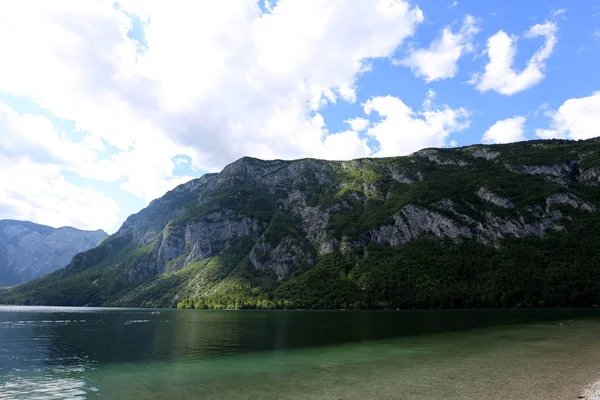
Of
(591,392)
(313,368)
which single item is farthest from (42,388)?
(591,392)

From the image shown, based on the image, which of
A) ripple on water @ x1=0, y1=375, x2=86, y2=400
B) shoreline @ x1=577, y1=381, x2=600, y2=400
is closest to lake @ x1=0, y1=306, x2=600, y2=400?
ripple on water @ x1=0, y1=375, x2=86, y2=400

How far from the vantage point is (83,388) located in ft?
109

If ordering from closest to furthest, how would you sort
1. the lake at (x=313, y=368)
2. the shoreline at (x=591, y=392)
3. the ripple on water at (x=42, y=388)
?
the shoreline at (x=591, y=392)
the lake at (x=313, y=368)
the ripple on water at (x=42, y=388)

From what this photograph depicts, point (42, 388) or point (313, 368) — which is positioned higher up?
point (42, 388)

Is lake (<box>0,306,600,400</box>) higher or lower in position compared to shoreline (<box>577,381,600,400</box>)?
lower

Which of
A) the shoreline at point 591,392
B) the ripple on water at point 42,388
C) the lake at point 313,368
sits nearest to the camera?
the shoreline at point 591,392

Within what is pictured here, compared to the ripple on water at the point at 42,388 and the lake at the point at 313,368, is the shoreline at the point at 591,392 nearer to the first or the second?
the lake at the point at 313,368

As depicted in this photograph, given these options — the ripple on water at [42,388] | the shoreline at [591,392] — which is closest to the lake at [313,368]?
the ripple on water at [42,388]

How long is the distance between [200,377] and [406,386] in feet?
68.4

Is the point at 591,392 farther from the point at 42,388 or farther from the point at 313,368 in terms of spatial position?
the point at 42,388

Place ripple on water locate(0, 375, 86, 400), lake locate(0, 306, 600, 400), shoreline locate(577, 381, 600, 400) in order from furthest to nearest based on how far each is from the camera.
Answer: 1. ripple on water locate(0, 375, 86, 400)
2. lake locate(0, 306, 600, 400)
3. shoreline locate(577, 381, 600, 400)

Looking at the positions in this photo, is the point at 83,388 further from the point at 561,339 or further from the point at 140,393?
the point at 561,339

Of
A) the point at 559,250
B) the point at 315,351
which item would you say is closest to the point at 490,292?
the point at 559,250

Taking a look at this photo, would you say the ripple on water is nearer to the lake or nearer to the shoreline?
the lake
